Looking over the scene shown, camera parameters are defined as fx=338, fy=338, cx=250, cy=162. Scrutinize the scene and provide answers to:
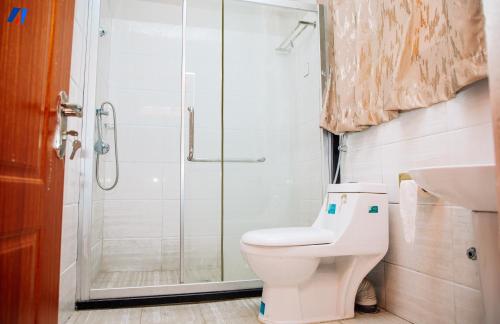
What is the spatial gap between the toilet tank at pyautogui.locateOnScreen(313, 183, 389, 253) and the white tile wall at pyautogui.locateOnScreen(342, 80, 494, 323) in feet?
0.35

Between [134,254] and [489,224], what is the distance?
7.88 feet

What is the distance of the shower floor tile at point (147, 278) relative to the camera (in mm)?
2023

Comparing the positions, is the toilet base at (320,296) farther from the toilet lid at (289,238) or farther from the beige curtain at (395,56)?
the beige curtain at (395,56)

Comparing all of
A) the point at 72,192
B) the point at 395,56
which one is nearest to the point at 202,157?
the point at 72,192

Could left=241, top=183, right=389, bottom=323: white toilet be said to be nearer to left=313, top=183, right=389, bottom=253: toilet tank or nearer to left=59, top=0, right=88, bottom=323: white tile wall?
left=313, top=183, right=389, bottom=253: toilet tank

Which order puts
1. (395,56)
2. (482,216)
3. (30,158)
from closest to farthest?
(30,158) → (482,216) → (395,56)

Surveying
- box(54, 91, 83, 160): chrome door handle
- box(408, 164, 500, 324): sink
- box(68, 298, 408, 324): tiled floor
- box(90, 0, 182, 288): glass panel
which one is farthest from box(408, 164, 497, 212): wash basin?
box(90, 0, 182, 288): glass panel

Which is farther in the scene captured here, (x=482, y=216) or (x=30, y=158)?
(x=482, y=216)

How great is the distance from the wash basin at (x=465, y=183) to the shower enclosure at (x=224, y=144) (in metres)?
1.12

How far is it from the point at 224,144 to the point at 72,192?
0.85 metres

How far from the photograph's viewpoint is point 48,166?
748mm

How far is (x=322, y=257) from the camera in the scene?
164 centimetres

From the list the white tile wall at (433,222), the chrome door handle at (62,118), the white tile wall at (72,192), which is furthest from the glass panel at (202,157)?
the chrome door handle at (62,118)

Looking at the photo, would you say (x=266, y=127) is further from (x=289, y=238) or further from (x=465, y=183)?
(x=465, y=183)
